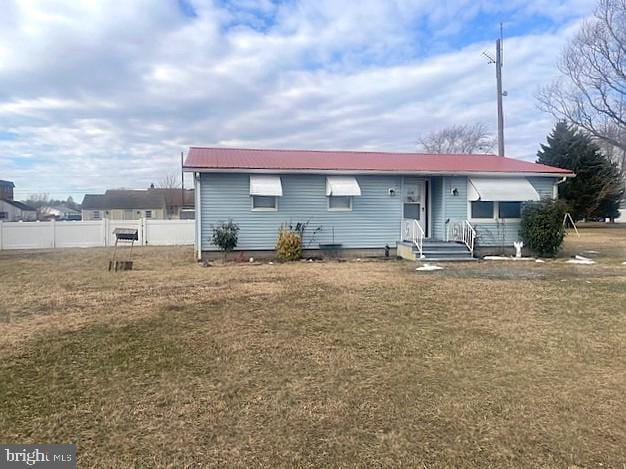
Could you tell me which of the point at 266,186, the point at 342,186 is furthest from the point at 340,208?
the point at 266,186

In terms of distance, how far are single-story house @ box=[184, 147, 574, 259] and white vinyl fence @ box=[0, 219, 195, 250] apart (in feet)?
21.5

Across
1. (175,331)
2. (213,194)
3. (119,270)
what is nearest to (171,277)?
(119,270)

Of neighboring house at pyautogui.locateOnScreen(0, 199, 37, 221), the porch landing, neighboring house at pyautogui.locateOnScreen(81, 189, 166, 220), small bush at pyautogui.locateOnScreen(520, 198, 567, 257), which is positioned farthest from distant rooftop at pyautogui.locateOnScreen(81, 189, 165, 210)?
small bush at pyautogui.locateOnScreen(520, 198, 567, 257)

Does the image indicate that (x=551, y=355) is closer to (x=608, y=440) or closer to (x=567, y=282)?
(x=608, y=440)

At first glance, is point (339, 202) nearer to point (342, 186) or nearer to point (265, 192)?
point (342, 186)

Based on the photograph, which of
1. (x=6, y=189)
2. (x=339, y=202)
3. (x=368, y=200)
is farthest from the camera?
(x=6, y=189)

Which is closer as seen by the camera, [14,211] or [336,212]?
[336,212]

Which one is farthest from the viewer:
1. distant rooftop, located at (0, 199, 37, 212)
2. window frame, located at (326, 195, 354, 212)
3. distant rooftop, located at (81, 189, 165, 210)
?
distant rooftop, located at (0, 199, 37, 212)

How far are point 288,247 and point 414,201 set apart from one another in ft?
15.3

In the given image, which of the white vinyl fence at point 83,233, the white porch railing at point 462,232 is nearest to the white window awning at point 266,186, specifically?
the white porch railing at point 462,232

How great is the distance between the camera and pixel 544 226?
1309 cm

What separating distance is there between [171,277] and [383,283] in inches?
189

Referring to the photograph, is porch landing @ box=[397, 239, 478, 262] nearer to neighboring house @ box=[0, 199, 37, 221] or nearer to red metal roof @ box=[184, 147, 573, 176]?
red metal roof @ box=[184, 147, 573, 176]

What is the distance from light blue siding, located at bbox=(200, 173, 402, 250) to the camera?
1284cm
